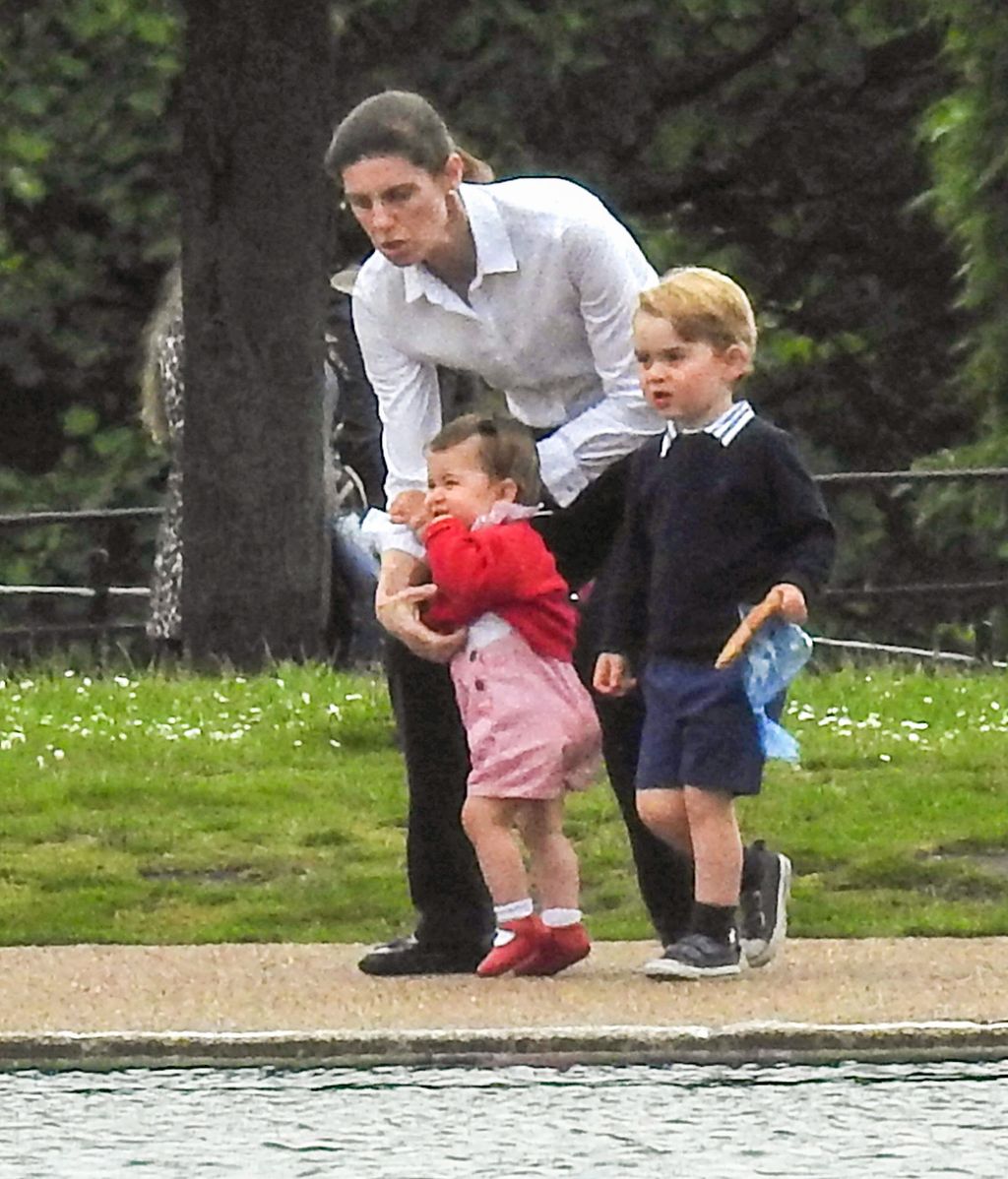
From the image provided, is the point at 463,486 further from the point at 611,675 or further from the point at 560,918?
the point at 560,918

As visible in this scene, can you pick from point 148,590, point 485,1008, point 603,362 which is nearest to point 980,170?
point 148,590

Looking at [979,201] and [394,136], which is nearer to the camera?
[394,136]

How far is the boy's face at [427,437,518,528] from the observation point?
8.08 metres

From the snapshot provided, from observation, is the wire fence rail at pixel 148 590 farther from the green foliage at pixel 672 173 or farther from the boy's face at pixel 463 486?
the boy's face at pixel 463 486

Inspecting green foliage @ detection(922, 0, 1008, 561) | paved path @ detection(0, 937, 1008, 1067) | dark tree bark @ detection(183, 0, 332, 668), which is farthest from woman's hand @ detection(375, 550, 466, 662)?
green foliage @ detection(922, 0, 1008, 561)

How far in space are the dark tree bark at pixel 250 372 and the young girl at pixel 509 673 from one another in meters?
6.46

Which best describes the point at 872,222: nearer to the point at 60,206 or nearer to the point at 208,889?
the point at 60,206

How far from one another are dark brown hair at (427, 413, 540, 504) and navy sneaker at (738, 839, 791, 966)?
89 centimetres

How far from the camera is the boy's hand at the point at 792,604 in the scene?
7.79 metres

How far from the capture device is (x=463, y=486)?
26.5 feet

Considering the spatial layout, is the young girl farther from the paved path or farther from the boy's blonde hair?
the boy's blonde hair

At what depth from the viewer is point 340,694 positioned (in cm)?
1254

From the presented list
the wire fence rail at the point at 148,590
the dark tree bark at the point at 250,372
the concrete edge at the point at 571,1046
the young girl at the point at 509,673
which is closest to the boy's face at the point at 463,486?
the young girl at the point at 509,673

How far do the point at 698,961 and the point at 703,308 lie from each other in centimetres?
125
